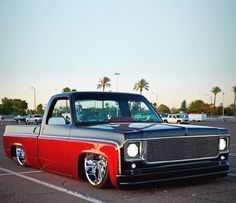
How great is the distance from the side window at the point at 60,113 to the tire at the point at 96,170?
1005 millimetres

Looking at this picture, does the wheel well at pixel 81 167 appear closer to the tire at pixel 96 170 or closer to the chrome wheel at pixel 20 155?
the tire at pixel 96 170

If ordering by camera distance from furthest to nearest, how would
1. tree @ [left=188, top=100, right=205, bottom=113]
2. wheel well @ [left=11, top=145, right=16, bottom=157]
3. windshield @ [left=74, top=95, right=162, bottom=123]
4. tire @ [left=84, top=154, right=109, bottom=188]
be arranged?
tree @ [left=188, top=100, right=205, bottom=113]
wheel well @ [left=11, top=145, right=16, bottom=157]
windshield @ [left=74, top=95, right=162, bottom=123]
tire @ [left=84, top=154, right=109, bottom=188]

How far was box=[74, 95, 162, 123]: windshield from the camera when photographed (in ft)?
23.2

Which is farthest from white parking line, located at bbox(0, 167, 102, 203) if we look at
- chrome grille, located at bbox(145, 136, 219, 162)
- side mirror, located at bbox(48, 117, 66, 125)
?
side mirror, located at bbox(48, 117, 66, 125)

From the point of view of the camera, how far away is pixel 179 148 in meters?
5.86

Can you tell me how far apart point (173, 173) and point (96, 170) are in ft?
3.96

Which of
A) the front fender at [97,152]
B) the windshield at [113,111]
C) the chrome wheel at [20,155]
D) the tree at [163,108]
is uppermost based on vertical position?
the tree at [163,108]

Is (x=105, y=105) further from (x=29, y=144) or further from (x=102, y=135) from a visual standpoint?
(x=29, y=144)

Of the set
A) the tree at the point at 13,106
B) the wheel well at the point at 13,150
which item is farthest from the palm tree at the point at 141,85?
the wheel well at the point at 13,150

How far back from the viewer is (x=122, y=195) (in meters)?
5.81

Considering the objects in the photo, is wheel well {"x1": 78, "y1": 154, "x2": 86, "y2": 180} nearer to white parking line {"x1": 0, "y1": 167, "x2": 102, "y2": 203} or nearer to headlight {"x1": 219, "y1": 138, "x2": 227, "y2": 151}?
white parking line {"x1": 0, "y1": 167, "x2": 102, "y2": 203}

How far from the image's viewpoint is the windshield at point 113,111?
709 cm

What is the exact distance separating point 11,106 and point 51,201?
5082 inches

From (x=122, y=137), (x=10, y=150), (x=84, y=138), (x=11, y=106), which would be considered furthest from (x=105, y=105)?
(x=11, y=106)
